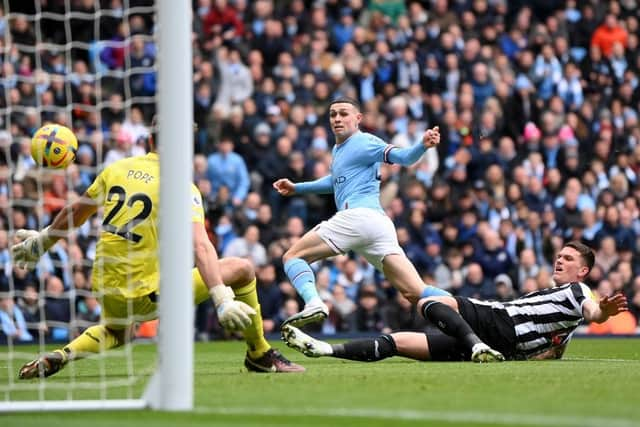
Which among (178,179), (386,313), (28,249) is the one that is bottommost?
(386,313)

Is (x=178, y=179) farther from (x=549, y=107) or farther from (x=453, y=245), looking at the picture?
(x=549, y=107)

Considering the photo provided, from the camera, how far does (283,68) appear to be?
22.4 metres

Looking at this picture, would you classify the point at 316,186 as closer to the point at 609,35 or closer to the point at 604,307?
the point at 604,307

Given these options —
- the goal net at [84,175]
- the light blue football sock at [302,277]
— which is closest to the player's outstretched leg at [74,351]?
the goal net at [84,175]

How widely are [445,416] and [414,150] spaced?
16.4 feet

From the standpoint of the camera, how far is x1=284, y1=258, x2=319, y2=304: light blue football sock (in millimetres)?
11953

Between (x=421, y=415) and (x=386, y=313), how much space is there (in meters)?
12.9

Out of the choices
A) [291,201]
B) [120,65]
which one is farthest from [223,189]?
[120,65]

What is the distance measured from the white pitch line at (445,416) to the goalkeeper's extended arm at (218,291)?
1.24 metres

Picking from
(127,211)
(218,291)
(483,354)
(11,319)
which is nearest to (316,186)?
(483,354)

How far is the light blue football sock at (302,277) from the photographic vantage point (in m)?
12.0

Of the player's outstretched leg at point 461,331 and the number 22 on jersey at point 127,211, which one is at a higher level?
the number 22 on jersey at point 127,211

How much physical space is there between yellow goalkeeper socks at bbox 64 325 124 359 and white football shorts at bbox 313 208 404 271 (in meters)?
2.86

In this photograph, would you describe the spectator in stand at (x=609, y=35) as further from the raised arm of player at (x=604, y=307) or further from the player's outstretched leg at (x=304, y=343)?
the player's outstretched leg at (x=304, y=343)
